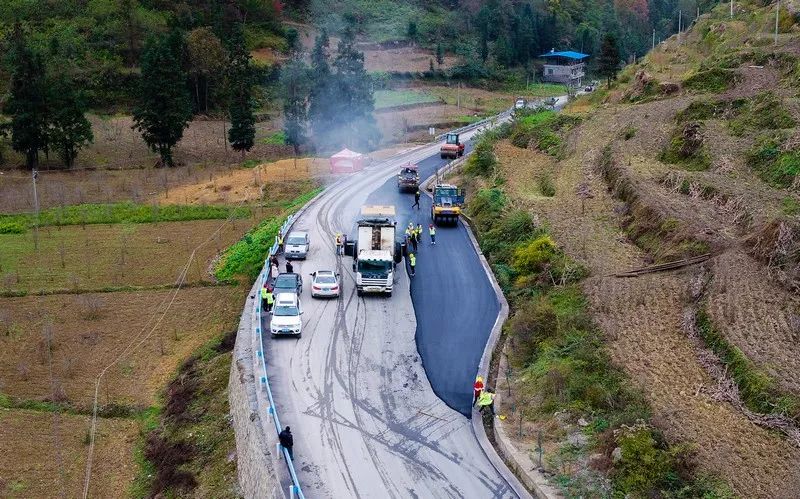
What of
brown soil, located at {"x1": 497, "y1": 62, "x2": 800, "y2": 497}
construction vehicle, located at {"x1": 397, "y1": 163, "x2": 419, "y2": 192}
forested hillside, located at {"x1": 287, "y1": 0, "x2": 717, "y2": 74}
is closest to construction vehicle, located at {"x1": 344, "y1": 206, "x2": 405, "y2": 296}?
brown soil, located at {"x1": 497, "y1": 62, "x2": 800, "y2": 497}

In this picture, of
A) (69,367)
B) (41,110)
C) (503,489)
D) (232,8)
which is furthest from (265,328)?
(232,8)

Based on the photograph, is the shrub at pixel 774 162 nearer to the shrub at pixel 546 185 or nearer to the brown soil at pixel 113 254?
the shrub at pixel 546 185

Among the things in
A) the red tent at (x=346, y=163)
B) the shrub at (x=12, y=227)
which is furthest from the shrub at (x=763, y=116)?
the shrub at (x=12, y=227)

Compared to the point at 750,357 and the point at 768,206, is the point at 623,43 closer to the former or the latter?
the point at 768,206

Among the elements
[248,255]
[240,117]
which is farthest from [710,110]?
[240,117]

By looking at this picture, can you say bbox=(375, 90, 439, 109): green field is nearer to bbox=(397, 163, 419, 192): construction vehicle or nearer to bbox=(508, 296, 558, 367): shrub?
bbox=(397, 163, 419, 192): construction vehicle

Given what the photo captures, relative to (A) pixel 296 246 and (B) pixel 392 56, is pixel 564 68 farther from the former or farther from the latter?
(A) pixel 296 246
